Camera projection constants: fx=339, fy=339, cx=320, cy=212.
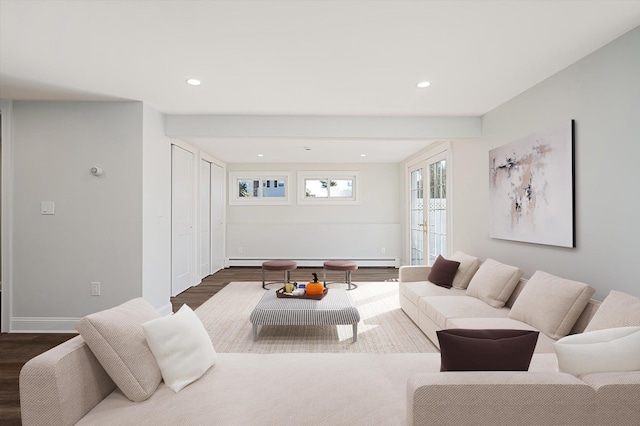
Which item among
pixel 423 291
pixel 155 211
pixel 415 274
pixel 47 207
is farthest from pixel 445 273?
pixel 47 207

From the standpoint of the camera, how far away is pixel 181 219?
205 inches

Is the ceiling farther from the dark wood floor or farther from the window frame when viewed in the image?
the window frame

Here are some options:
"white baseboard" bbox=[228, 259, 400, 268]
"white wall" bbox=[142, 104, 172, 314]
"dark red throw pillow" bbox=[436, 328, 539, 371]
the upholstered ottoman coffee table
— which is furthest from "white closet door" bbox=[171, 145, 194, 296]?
"dark red throw pillow" bbox=[436, 328, 539, 371]

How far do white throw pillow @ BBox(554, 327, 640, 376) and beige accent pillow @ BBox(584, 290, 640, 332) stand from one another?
383 millimetres

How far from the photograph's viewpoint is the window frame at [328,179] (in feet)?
25.6

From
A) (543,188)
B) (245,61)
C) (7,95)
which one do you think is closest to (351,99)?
(245,61)

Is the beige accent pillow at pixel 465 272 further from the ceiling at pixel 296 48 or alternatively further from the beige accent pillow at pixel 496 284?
the ceiling at pixel 296 48

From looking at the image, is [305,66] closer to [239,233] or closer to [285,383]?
[285,383]

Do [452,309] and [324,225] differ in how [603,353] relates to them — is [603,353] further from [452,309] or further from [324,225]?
[324,225]

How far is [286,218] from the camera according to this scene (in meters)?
7.86

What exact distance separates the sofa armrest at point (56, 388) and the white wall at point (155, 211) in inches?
93.3

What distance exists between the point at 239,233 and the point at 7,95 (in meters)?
4.73

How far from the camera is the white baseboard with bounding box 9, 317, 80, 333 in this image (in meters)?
3.69

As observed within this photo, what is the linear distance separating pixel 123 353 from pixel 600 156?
128 inches
